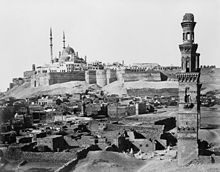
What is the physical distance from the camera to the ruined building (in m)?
16.1

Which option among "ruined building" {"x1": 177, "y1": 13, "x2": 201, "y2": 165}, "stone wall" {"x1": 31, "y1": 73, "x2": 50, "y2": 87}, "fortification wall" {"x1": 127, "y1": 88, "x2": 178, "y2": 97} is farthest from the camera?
"stone wall" {"x1": 31, "y1": 73, "x2": 50, "y2": 87}

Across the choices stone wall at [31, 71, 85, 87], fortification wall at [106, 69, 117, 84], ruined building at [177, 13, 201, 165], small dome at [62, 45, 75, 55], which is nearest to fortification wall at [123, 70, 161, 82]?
fortification wall at [106, 69, 117, 84]

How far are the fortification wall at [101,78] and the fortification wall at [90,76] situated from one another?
719 millimetres

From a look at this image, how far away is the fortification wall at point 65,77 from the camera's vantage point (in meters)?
62.5

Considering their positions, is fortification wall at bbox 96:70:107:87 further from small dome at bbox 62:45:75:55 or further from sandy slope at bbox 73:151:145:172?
sandy slope at bbox 73:151:145:172

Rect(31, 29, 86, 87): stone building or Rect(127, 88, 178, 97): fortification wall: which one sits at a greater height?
Rect(31, 29, 86, 87): stone building

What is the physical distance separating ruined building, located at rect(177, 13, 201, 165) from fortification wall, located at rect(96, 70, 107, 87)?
4527 cm

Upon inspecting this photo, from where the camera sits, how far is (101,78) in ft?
202

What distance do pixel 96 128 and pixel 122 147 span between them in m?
5.82

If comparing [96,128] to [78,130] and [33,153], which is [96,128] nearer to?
[78,130]

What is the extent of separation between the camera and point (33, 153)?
57.3ft

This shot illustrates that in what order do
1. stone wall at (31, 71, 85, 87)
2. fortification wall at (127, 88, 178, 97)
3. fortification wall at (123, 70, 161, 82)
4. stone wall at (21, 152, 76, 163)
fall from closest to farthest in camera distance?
stone wall at (21, 152, 76, 163) < fortification wall at (127, 88, 178, 97) < fortification wall at (123, 70, 161, 82) < stone wall at (31, 71, 85, 87)

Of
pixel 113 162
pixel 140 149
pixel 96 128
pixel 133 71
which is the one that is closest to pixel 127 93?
pixel 133 71

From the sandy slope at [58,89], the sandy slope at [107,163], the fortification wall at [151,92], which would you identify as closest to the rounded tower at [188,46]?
the sandy slope at [107,163]
